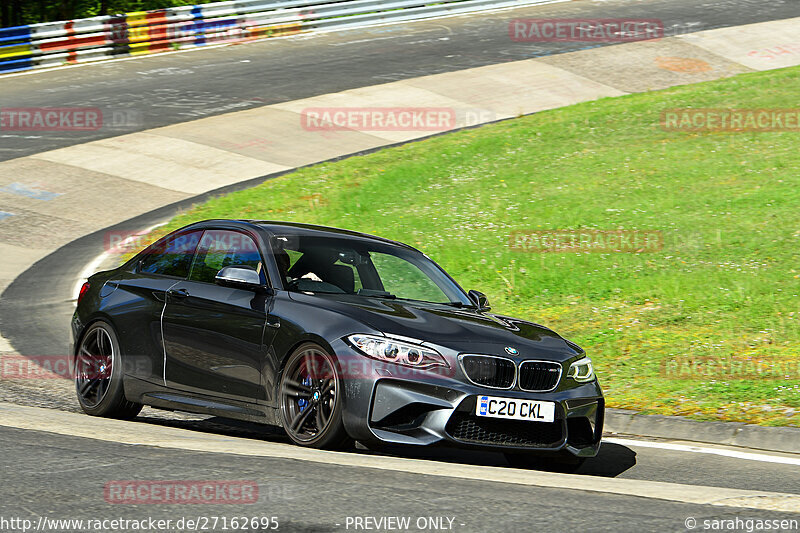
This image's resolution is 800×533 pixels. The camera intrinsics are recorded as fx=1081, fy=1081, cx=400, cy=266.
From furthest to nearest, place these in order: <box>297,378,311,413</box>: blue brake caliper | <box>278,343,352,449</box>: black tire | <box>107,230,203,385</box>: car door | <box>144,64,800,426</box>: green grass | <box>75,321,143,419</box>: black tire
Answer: <box>144,64,800,426</box>: green grass
<box>75,321,143,419</box>: black tire
<box>107,230,203,385</box>: car door
<box>297,378,311,413</box>: blue brake caliper
<box>278,343,352,449</box>: black tire

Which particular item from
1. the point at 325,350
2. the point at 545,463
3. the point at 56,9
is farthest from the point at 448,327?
the point at 56,9

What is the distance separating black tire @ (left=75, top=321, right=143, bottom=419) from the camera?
26.2 feet

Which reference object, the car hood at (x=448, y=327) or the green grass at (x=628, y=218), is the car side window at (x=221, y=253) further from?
the green grass at (x=628, y=218)

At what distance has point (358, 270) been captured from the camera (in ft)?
25.3

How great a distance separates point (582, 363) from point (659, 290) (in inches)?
206

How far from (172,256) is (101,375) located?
1.04 m

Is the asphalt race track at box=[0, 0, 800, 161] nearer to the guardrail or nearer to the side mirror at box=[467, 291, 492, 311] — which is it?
the guardrail

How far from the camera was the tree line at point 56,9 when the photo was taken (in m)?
35.2

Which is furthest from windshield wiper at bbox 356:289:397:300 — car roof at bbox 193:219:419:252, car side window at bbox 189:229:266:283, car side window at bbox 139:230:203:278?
car side window at bbox 139:230:203:278

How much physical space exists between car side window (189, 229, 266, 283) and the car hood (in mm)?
678

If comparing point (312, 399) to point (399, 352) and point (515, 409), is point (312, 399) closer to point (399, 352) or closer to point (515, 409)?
point (399, 352)

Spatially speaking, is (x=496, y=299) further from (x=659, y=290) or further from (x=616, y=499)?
(x=616, y=499)

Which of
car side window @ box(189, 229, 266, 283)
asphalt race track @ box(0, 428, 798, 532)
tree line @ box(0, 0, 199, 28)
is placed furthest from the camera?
tree line @ box(0, 0, 199, 28)

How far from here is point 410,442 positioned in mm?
6422
